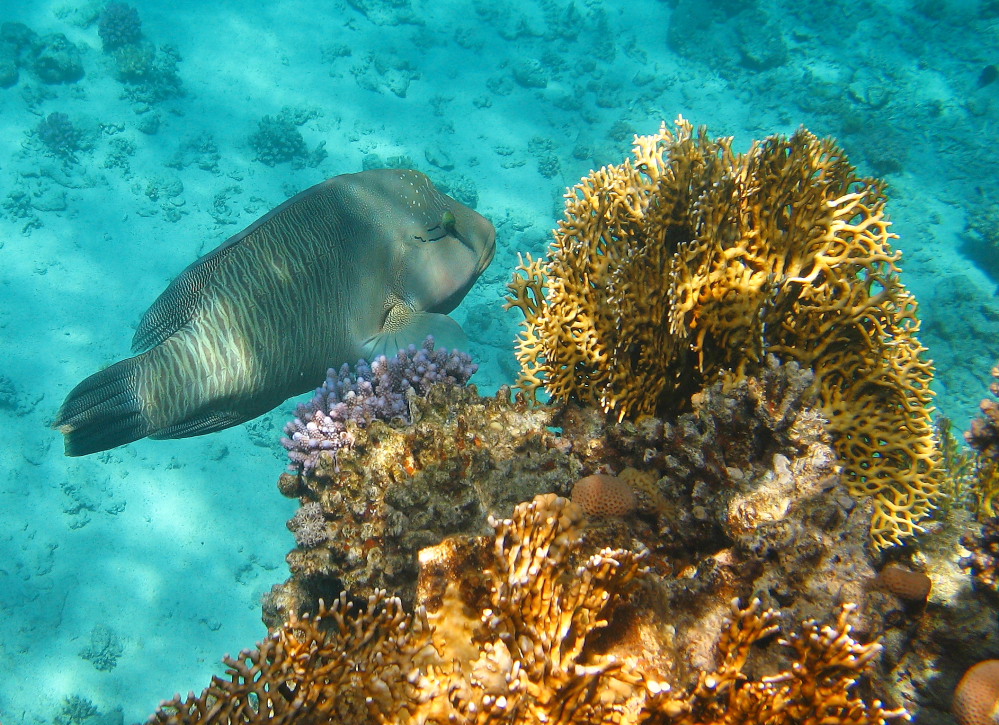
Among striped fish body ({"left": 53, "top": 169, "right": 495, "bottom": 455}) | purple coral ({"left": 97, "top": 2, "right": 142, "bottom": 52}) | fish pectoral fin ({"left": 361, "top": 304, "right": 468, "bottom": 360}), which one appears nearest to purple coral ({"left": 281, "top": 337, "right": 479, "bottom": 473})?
fish pectoral fin ({"left": 361, "top": 304, "right": 468, "bottom": 360})

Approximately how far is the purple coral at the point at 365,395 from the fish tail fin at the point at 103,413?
990 millimetres

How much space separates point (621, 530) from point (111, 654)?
10.3m

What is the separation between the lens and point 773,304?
2.80 m

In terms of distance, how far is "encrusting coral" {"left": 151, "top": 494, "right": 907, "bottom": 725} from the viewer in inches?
70.2

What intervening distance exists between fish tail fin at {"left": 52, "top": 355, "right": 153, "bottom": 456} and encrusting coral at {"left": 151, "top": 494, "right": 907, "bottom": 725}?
2.20m

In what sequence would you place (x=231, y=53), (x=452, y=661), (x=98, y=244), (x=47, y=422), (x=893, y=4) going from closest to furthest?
1. (x=452, y=661)
2. (x=47, y=422)
3. (x=98, y=244)
4. (x=231, y=53)
5. (x=893, y=4)

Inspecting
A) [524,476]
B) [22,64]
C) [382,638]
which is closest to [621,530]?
[524,476]

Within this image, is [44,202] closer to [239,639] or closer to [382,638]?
[239,639]

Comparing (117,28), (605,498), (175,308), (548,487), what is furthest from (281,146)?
(605,498)

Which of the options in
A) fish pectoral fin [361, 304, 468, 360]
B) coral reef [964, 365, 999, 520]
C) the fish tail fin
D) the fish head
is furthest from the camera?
the fish head

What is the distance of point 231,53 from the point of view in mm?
17812

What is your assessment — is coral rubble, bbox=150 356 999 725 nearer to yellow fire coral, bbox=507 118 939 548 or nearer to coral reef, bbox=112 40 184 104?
yellow fire coral, bbox=507 118 939 548

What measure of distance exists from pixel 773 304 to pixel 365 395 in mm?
2607

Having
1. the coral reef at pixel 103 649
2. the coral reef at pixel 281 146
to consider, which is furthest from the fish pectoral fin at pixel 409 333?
the coral reef at pixel 281 146
